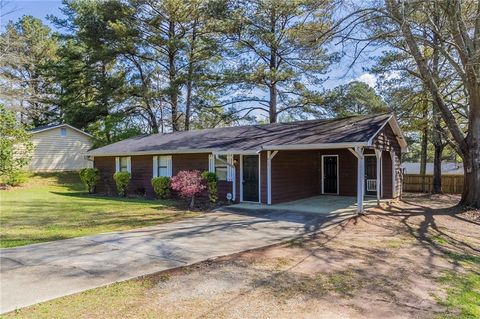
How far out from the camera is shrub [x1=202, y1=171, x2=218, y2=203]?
553 inches

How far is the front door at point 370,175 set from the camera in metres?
16.2

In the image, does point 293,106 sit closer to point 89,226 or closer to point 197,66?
point 197,66

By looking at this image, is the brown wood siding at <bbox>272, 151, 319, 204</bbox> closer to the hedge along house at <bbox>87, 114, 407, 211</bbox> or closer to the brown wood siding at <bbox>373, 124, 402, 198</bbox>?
the hedge along house at <bbox>87, 114, 407, 211</bbox>

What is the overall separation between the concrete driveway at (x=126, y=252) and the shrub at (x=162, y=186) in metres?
5.10

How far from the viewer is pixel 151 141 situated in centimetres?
1956

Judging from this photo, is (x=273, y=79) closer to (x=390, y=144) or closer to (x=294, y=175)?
(x=294, y=175)

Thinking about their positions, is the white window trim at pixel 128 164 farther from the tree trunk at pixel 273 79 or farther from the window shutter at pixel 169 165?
the tree trunk at pixel 273 79

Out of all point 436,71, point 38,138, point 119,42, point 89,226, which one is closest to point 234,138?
point 89,226

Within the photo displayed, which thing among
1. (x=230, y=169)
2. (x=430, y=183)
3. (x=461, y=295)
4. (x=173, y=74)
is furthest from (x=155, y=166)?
(x=430, y=183)

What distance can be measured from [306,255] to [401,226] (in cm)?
455

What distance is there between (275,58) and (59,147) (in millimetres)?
16448

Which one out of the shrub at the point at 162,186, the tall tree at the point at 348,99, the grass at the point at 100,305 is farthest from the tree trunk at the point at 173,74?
the grass at the point at 100,305

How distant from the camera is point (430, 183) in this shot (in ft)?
70.5

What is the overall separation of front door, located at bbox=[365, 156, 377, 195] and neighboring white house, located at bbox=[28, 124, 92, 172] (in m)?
18.5
